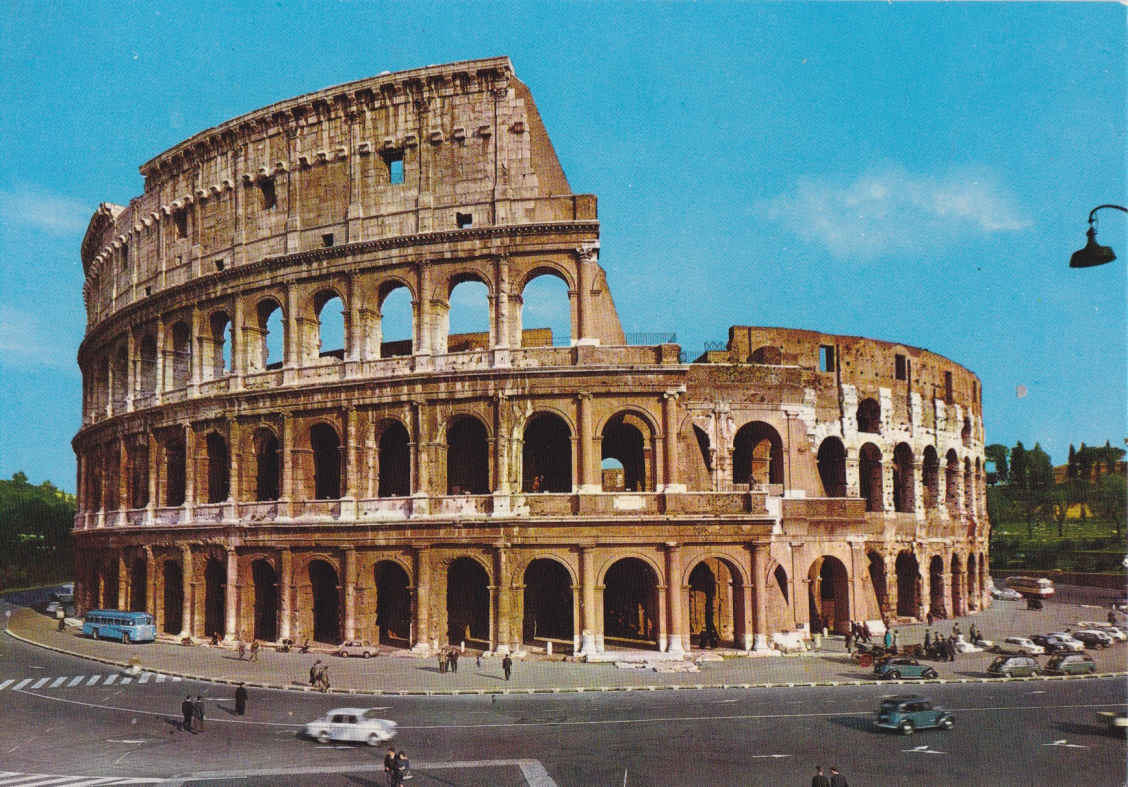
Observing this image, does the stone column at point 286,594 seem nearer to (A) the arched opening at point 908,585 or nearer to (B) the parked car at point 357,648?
(B) the parked car at point 357,648

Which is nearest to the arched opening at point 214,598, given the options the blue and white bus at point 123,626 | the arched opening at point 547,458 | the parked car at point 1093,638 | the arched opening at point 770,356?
the blue and white bus at point 123,626

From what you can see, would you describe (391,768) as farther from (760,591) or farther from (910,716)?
(760,591)

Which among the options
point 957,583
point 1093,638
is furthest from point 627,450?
point 957,583

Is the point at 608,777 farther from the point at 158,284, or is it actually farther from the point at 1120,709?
the point at 158,284

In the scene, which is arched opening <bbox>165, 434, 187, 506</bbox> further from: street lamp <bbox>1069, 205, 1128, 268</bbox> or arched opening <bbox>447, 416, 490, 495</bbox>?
street lamp <bbox>1069, 205, 1128, 268</bbox>

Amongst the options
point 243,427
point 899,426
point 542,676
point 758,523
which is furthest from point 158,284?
point 899,426
